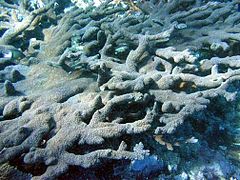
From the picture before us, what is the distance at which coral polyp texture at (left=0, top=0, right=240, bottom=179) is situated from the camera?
2.17m

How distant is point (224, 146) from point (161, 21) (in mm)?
1886

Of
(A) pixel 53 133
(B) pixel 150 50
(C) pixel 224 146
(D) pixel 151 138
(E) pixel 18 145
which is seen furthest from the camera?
(B) pixel 150 50

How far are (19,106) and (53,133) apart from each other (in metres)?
0.49

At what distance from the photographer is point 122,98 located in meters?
2.37

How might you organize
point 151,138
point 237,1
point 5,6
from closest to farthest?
point 151,138 < point 237,1 < point 5,6

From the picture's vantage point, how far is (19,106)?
98.8 inches

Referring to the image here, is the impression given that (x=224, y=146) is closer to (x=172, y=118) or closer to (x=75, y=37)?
(x=172, y=118)

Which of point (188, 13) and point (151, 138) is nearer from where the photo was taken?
point (151, 138)

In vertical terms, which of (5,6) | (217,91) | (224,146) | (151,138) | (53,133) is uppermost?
(5,6)

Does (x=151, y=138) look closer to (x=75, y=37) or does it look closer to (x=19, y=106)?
(x=19, y=106)

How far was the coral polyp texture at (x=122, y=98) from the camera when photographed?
217 cm

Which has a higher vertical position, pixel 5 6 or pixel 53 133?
pixel 5 6

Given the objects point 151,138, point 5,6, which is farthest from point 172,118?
point 5,6

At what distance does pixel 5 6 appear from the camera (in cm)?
457
